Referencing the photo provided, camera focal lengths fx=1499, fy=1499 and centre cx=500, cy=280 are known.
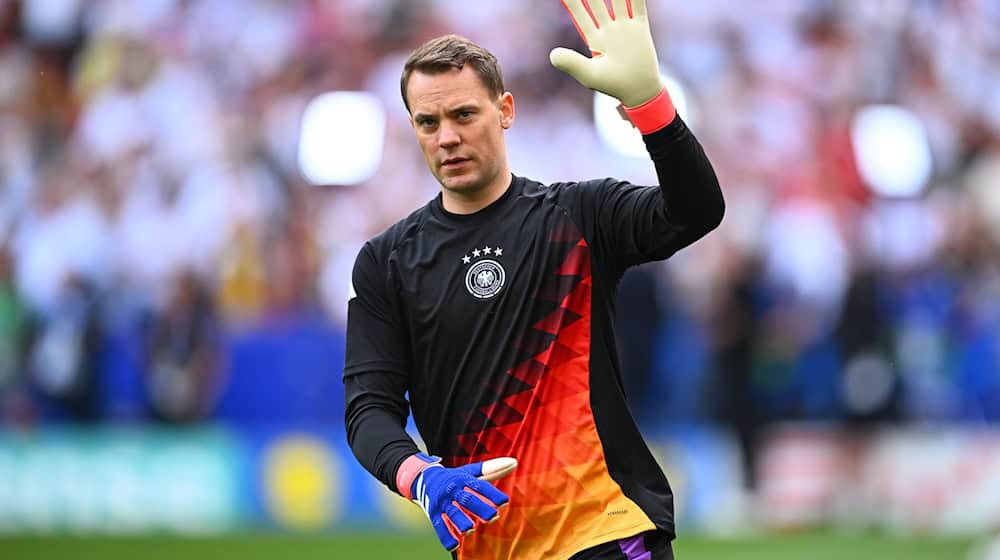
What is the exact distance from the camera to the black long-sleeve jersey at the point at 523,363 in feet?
14.7

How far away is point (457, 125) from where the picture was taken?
14.7ft

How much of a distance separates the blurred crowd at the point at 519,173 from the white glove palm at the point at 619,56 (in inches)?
308

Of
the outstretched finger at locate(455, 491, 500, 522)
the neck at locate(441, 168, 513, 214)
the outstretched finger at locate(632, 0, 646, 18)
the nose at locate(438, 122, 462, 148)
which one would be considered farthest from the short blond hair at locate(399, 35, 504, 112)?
the outstretched finger at locate(455, 491, 500, 522)

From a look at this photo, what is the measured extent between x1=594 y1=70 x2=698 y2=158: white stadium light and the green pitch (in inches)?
145

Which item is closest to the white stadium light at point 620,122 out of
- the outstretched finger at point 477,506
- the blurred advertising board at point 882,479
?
the blurred advertising board at point 882,479

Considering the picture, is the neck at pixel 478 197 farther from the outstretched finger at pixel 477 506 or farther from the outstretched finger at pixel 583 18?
the outstretched finger at pixel 477 506

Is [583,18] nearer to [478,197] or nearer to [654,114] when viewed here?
[654,114]

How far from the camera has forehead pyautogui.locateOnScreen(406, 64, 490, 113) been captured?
14.7 ft

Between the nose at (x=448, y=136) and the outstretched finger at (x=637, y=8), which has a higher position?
the outstretched finger at (x=637, y=8)

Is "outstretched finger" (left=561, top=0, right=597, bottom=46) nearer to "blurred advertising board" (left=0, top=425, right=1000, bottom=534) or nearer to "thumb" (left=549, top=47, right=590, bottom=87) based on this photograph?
"thumb" (left=549, top=47, right=590, bottom=87)

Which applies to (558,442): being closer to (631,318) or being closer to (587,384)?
(587,384)

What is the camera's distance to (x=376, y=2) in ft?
50.0

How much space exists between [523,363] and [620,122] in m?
9.19

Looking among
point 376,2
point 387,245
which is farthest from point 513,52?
point 387,245
